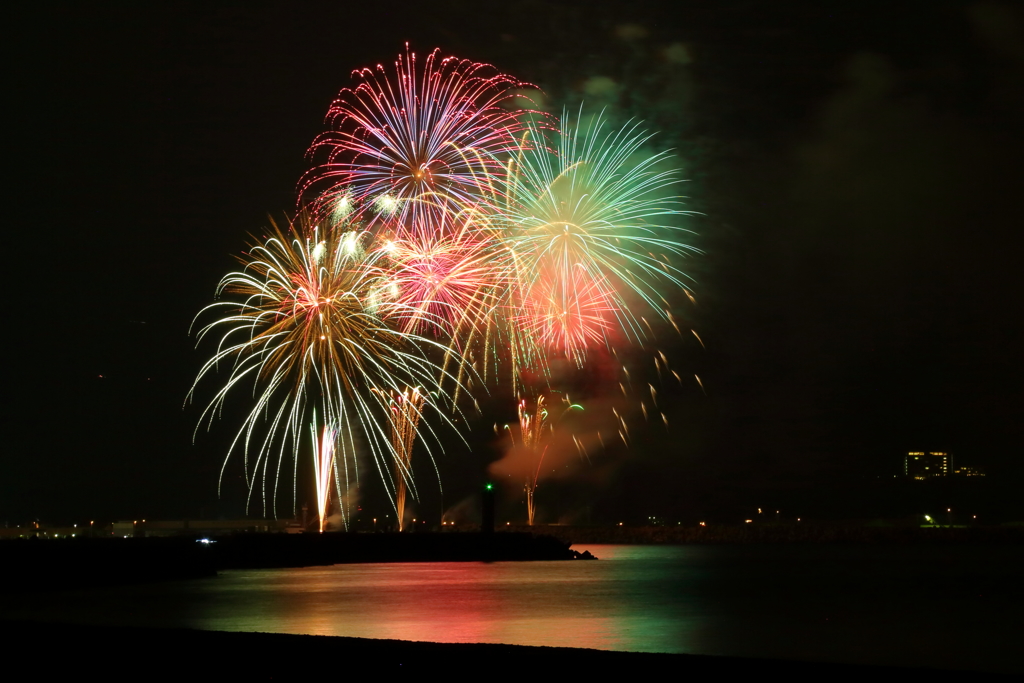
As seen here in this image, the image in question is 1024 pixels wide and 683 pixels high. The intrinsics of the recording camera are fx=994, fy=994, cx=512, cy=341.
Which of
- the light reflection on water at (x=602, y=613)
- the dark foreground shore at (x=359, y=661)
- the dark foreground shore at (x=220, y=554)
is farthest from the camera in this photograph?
the dark foreground shore at (x=220, y=554)

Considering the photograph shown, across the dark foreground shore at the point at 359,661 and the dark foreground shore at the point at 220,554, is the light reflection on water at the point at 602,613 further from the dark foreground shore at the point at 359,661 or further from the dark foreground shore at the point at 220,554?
the dark foreground shore at the point at 359,661

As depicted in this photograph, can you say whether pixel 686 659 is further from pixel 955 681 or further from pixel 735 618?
pixel 735 618

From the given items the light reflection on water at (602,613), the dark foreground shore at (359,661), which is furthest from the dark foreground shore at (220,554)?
the dark foreground shore at (359,661)

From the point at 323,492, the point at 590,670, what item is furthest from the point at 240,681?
the point at 323,492

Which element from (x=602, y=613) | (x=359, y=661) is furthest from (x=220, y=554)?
(x=359, y=661)

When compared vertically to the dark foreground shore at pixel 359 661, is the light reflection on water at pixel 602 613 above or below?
below

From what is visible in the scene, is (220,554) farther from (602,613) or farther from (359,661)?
(359,661)
